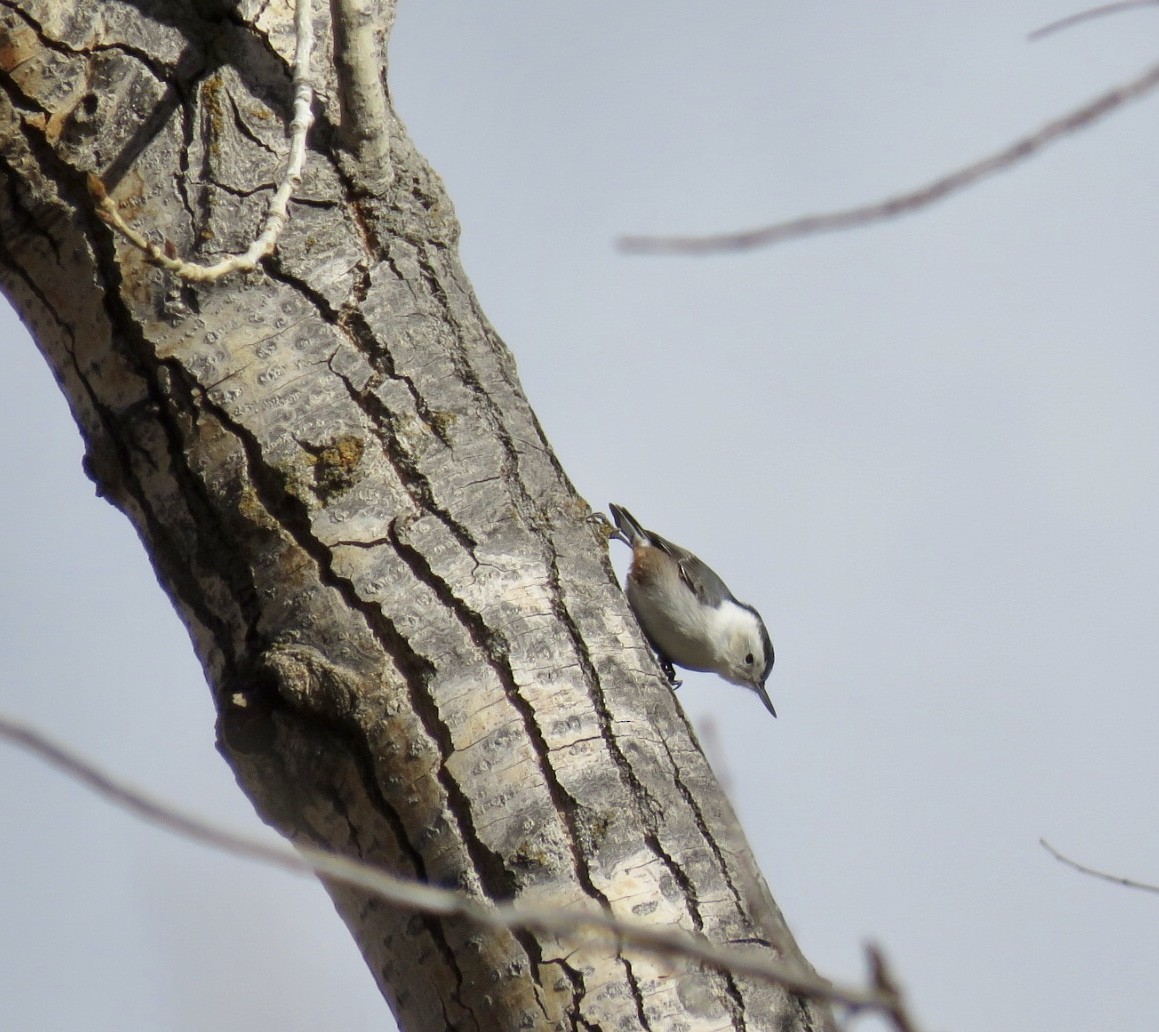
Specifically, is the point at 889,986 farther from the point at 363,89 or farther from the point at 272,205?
the point at 363,89

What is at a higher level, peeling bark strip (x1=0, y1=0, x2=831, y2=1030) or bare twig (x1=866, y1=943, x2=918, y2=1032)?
peeling bark strip (x1=0, y1=0, x2=831, y2=1030)

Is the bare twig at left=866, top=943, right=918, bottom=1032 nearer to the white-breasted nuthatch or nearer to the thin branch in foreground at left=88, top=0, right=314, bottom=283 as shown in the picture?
the thin branch in foreground at left=88, top=0, right=314, bottom=283

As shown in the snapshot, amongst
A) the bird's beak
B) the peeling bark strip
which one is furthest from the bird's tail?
the peeling bark strip

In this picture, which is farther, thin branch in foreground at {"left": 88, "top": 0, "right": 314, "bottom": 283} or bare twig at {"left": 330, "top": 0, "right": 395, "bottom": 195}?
bare twig at {"left": 330, "top": 0, "right": 395, "bottom": 195}

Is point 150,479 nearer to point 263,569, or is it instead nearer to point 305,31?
point 263,569

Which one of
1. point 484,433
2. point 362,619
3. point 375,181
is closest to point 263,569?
point 362,619

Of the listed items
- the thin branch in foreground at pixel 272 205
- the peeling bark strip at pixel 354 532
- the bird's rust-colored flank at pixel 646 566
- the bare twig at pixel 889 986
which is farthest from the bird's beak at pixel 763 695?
the bare twig at pixel 889 986

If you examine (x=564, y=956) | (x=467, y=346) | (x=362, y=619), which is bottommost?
(x=564, y=956)
